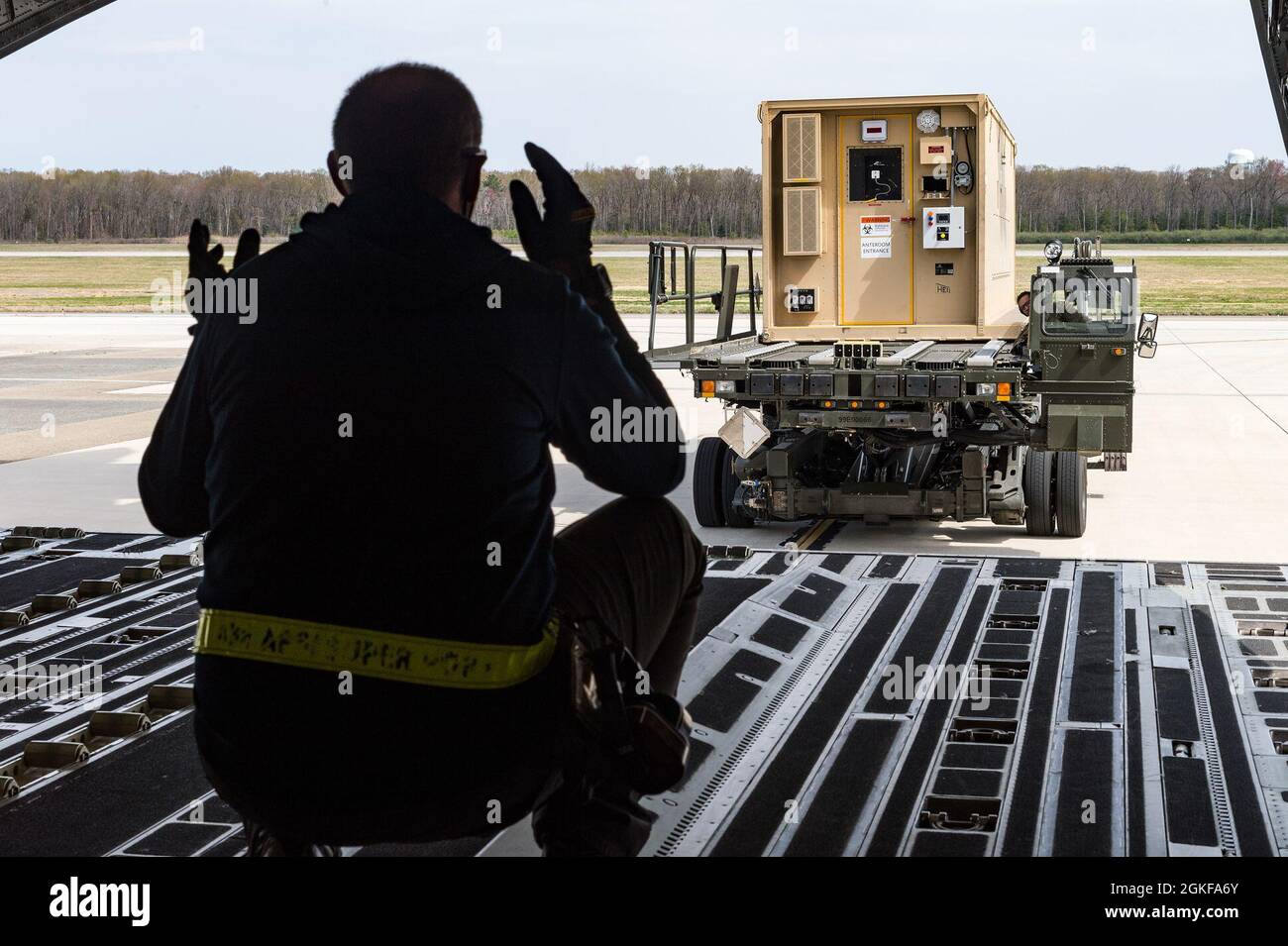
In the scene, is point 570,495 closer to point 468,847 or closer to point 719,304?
point 719,304

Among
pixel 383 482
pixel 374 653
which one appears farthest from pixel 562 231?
pixel 374 653

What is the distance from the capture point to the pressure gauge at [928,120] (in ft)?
37.3

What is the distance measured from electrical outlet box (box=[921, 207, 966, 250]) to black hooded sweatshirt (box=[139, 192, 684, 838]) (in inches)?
370

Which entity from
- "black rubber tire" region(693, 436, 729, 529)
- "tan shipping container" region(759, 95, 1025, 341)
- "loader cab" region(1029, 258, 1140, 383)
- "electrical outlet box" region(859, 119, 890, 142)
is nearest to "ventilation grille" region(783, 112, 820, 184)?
"tan shipping container" region(759, 95, 1025, 341)

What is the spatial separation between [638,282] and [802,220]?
53.8 meters

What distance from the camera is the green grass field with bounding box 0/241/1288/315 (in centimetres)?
4597

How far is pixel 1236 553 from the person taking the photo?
378 inches

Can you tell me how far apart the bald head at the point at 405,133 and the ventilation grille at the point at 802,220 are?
905cm

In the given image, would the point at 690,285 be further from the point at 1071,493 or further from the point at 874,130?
the point at 1071,493

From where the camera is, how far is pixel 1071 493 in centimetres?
1039

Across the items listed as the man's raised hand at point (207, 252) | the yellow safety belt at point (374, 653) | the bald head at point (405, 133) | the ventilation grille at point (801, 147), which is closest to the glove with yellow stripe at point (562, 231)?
the bald head at point (405, 133)

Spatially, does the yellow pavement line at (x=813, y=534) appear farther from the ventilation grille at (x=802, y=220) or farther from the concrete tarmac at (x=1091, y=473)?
the ventilation grille at (x=802, y=220)

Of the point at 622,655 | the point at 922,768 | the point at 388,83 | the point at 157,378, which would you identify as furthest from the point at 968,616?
the point at 157,378

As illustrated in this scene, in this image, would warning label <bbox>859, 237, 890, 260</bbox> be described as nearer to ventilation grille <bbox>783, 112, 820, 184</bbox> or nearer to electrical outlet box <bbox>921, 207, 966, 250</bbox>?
electrical outlet box <bbox>921, 207, 966, 250</bbox>
